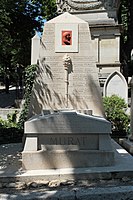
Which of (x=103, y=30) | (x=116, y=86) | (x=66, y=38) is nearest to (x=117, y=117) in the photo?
(x=116, y=86)

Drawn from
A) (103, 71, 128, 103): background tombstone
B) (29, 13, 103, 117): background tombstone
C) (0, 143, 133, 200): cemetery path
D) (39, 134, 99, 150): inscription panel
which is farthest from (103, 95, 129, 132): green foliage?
(39, 134, 99, 150): inscription panel

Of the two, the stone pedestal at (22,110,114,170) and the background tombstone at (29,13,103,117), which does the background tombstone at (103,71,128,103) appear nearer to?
the background tombstone at (29,13,103,117)

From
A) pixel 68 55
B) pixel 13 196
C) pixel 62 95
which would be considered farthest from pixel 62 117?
pixel 13 196

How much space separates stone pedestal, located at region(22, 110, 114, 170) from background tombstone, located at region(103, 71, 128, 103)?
30.6 feet

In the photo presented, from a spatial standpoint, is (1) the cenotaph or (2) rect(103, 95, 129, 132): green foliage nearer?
(1) the cenotaph

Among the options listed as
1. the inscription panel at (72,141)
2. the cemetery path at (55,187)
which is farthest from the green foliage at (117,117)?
the inscription panel at (72,141)

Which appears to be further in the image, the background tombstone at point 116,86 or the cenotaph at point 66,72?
the background tombstone at point 116,86

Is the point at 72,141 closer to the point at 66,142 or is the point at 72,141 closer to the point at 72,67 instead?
the point at 66,142

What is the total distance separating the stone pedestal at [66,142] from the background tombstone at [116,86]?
9334 millimetres

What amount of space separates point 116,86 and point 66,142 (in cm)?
971

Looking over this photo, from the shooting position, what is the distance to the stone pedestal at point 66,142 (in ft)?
19.1

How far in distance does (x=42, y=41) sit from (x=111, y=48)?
1063 centimetres

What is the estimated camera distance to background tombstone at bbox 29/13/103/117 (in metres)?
7.07

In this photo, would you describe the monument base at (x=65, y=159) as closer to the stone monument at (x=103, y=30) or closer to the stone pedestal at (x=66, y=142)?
the stone pedestal at (x=66, y=142)
